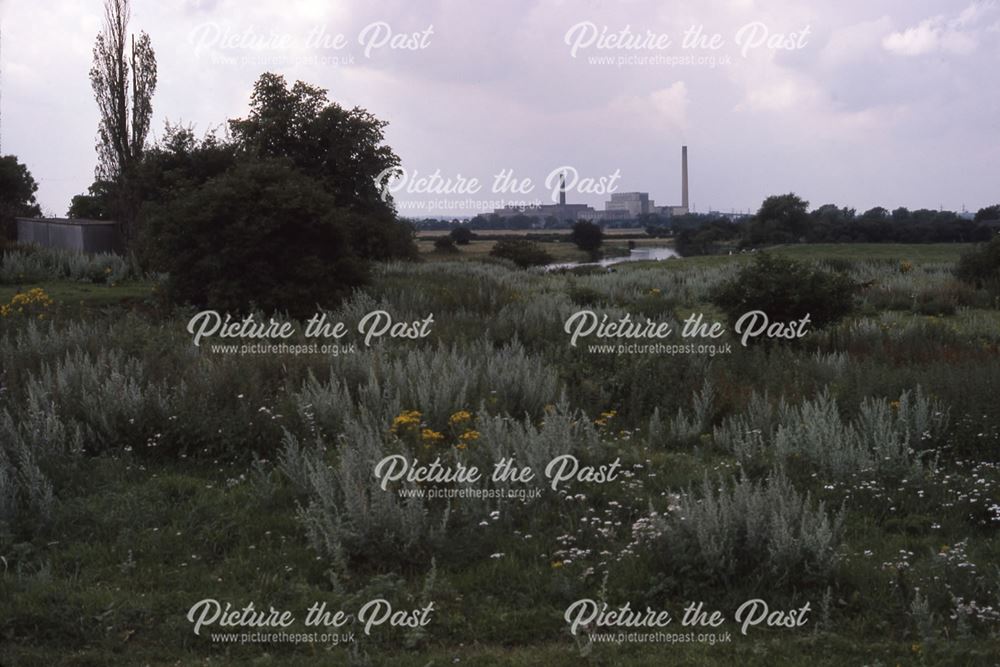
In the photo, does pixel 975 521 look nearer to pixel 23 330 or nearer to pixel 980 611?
pixel 980 611

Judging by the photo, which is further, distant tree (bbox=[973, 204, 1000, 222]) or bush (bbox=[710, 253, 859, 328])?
distant tree (bbox=[973, 204, 1000, 222])

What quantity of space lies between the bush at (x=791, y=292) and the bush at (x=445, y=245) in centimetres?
3107

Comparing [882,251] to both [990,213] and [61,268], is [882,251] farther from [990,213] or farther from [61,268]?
[61,268]

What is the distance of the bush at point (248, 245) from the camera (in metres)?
16.9

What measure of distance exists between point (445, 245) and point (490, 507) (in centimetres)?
4038

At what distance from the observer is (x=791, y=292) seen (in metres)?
14.1

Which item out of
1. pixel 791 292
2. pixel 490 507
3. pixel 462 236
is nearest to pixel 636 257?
pixel 462 236

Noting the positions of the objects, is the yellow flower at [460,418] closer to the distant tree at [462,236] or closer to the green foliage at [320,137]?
the green foliage at [320,137]

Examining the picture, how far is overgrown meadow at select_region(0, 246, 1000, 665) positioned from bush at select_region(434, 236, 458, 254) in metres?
34.5

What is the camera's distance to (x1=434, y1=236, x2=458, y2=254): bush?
4550cm

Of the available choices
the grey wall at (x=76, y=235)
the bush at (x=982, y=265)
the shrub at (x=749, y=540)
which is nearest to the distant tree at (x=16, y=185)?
the grey wall at (x=76, y=235)

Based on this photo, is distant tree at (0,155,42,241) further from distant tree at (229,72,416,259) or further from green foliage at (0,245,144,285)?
green foliage at (0,245,144,285)

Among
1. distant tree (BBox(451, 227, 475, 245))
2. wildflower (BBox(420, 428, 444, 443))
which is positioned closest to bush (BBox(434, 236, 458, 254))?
distant tree (BBox(451, 227, 475, 245))

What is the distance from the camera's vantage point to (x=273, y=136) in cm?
3297
